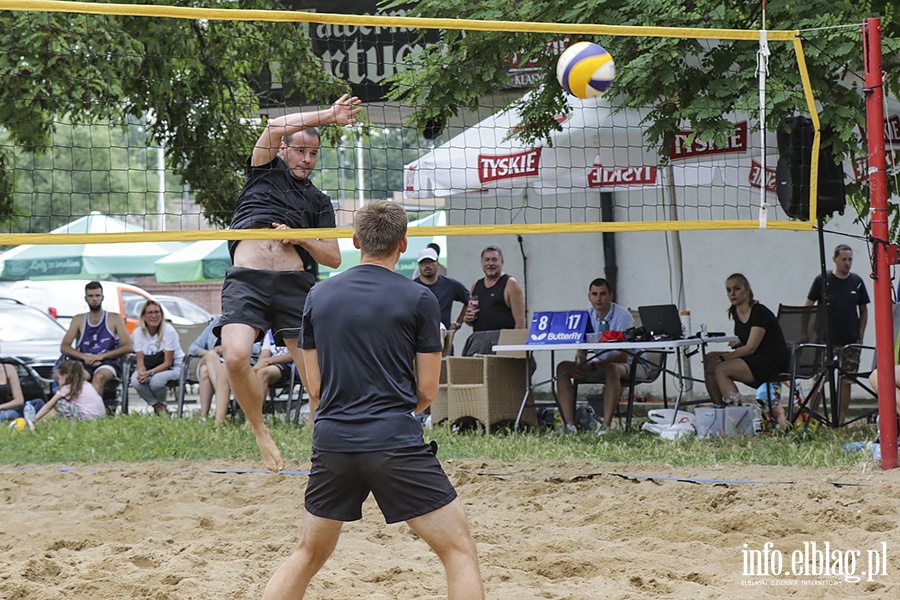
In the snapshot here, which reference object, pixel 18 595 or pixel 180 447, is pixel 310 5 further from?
pixel 18 595

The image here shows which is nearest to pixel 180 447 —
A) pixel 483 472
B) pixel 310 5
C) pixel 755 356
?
pixel 483 472

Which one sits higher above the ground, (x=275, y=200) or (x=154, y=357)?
(x=275, y=200)

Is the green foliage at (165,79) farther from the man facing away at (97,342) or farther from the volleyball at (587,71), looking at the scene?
the volleyball at (587,71)

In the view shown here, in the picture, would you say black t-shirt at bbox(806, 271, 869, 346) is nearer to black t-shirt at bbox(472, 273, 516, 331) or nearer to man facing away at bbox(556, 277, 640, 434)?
man facing away at bbox(556, 277, 640, 434)

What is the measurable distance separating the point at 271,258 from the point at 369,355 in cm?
277

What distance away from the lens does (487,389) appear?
8.78m

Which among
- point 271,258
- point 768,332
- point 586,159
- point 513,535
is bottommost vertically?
point 513,535

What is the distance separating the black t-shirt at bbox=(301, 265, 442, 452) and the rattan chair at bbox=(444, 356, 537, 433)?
18.3 feet

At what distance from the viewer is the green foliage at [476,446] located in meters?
6.92

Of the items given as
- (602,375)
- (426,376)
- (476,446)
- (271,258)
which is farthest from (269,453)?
(602,375)

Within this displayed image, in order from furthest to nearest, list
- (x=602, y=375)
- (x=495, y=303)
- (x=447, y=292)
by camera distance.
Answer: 1. (x=447, y=292)
2. (x=495, y=303)
3. (x=602, y=375)

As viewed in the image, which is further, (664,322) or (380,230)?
(664,322)

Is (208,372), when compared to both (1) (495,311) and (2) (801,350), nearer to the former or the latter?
(1) (495,311)

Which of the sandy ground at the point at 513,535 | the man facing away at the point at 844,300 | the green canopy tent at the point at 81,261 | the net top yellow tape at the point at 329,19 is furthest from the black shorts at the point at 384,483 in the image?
the green canopy tent at the point at 81,261
